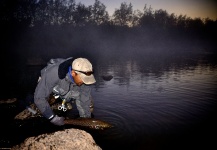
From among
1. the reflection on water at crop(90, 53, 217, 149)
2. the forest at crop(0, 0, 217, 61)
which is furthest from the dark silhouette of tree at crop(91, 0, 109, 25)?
the reflection on water at crop(90, 53, 217, 149)

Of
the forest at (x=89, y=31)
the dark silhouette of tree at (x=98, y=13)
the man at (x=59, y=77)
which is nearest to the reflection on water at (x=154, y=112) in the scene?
the man at (x=59, y=77)

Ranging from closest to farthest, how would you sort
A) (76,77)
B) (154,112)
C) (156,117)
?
(76,77), (156,117), (154,112)

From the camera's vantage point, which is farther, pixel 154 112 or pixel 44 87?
pixel 154 112

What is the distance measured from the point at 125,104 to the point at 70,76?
4826mm

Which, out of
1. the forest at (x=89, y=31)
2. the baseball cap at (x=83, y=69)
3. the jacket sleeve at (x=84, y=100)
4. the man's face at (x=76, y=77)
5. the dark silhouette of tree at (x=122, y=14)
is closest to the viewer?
the baseball cap at (x=83, y=69)

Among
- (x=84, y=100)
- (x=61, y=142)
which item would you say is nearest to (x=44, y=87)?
(x=61, y=142)

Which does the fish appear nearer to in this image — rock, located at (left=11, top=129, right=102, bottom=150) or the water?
the water

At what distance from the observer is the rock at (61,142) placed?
3583mm

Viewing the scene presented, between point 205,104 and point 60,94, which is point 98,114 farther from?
point 205,104

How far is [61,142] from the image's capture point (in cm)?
372

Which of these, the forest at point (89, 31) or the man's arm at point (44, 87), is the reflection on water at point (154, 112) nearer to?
the man's arm at point (44, 87)

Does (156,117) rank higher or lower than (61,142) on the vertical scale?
lower

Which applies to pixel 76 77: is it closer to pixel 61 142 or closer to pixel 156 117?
pixel 61 142

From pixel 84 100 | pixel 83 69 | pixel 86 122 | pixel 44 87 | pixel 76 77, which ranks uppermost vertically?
pixel 83 69
